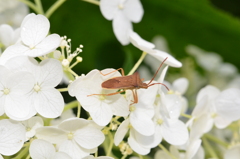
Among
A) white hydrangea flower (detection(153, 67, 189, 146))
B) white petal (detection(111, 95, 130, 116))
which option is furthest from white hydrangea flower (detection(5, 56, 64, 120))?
white hydrangea flower (detection(153, 67, 189, 146))

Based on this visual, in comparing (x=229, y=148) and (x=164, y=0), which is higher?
(x=164, y=0)

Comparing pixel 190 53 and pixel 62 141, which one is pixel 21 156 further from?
pixel 190 53

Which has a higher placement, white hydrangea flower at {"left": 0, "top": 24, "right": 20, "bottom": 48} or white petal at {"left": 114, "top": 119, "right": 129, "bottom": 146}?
white hydrangea flower at {"left": 0, "top": 24, "right": 20, "bottom": 48}

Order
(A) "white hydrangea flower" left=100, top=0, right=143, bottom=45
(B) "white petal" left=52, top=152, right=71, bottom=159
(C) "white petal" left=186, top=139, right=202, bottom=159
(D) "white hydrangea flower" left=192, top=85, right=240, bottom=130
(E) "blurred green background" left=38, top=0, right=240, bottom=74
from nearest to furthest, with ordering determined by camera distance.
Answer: (B) "white petal" left=52, top=152, right=71, bottom=159
(C) "white petal" left=186, top=139, right=202, bottom=159
(D) "white hydrangea flower" left=192, top=85, right=240, bottom=130
(A) "white hydrangea flower" left=100, top=0, right=143, bottom=45
(E) "blurred green background" left=38, top=0, right=240, bottom=74

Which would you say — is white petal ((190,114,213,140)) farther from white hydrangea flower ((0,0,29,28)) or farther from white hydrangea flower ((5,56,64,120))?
white hydrangea flower ((0,0,29,28))

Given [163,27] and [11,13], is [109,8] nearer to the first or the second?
[11,13]

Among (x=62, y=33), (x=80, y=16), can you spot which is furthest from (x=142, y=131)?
(x=80, y=16)

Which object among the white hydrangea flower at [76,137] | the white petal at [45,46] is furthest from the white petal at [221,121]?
the white petal at [45,46]
